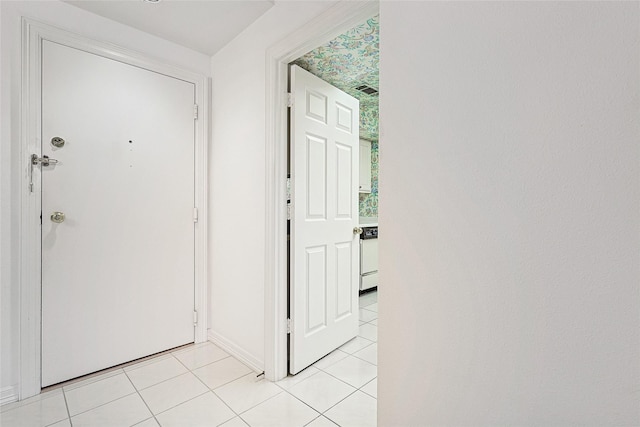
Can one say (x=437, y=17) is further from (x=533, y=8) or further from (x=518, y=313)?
(x=518, y=313)

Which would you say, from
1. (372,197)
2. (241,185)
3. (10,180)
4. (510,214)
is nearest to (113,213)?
(10,180)

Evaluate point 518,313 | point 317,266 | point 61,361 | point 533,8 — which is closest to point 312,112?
point 317,266

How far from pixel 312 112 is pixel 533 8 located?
4.62 feet

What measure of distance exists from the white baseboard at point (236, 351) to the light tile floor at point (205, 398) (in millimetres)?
38

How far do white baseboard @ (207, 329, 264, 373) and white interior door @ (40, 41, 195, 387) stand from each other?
0.19m

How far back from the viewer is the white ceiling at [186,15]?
70.6 inches

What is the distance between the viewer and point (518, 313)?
31.1 inches

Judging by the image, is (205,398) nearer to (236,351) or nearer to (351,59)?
(236,351)

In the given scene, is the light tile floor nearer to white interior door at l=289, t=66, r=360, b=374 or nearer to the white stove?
white interior door at l=289, t=66, r=360, b=374

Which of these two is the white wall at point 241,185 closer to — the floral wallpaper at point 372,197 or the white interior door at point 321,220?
the white interior door at point 321,220

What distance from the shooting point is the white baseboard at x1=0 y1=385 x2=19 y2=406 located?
1572 millimetres

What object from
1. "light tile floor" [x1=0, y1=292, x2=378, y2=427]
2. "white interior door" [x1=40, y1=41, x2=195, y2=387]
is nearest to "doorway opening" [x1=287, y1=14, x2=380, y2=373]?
"light tile floor" [x1=0, y1=292, x2=378, y2=427]

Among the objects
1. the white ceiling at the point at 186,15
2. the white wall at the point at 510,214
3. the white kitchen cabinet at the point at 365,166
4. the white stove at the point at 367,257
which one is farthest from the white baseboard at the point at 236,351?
the white kitchen cabinet at the point at 365,166

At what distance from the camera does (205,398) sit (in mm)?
1651
